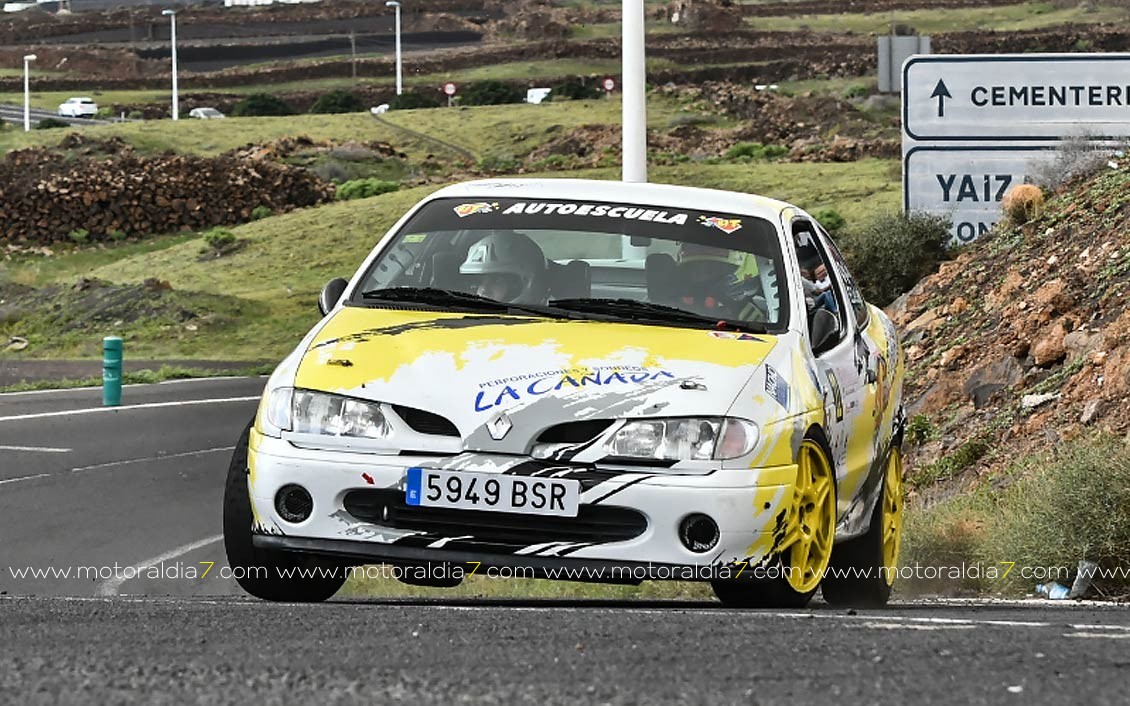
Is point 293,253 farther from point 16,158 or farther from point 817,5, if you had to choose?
point 817,5

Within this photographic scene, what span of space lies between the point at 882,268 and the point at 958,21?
11381 cm

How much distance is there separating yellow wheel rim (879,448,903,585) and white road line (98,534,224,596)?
15.8 ft

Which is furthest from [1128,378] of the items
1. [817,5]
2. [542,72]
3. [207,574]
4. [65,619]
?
[817,5]

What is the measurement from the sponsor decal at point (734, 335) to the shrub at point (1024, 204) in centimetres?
1385

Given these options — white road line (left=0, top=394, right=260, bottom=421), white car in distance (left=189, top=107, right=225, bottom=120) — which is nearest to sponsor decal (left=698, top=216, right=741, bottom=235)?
white road line (left=0, top=394, right=260, bottom=421)

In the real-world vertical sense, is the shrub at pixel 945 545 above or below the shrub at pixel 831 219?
above

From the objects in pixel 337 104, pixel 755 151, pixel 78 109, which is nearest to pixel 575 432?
pixel 755 151

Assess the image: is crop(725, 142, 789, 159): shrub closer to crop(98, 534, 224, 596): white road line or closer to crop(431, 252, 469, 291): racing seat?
crop(98, 534, 224, 596): white road line

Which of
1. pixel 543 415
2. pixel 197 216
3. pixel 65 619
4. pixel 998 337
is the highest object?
pixel 543 415

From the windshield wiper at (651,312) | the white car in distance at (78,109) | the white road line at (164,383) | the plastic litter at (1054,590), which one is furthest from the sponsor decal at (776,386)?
the white car in distance at (78,109)

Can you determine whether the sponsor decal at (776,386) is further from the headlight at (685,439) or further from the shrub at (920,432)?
the shrub at (920,432)

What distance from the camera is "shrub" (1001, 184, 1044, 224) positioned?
69.7 feet

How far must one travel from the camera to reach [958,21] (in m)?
134

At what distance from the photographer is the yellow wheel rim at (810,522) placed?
24.4 ft
